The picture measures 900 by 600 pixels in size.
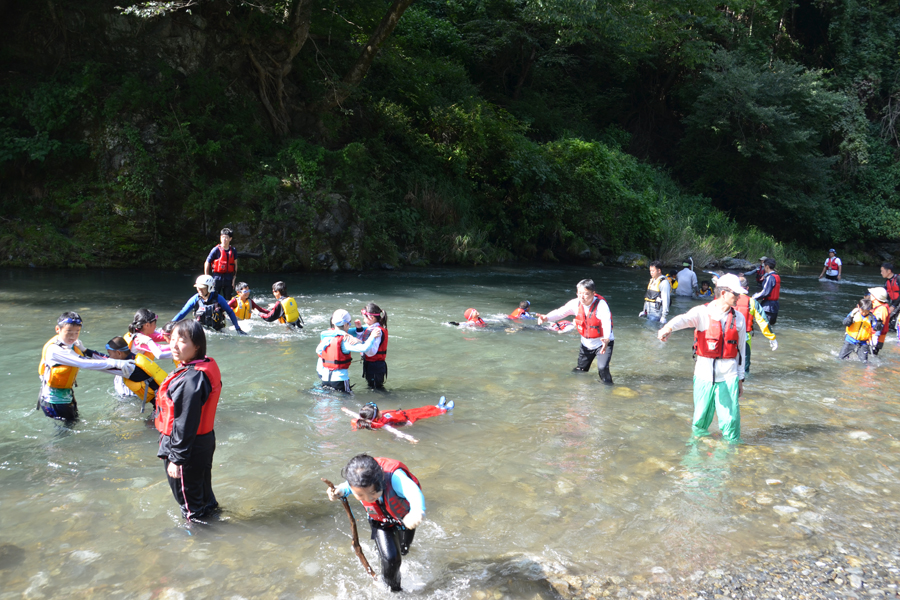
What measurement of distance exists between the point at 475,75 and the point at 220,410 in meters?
26.8

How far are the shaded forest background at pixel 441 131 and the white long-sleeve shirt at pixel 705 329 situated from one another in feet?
31.7

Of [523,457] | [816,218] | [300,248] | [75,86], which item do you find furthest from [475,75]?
[523,457]

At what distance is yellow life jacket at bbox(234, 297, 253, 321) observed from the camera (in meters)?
11.7

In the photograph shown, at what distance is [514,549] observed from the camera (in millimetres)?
4723

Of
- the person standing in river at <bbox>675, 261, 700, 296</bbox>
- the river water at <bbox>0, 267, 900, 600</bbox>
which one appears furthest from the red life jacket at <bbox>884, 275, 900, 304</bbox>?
the person standing in river at <bbox>675, 261, 700, 296</bbox>

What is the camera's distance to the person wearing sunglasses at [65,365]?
225 inches

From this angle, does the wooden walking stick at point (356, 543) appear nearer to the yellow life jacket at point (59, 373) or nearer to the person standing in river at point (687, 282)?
the yellow life jacket at point (59, 373)

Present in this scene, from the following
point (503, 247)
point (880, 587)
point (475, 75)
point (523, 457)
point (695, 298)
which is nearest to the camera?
point (880, 587)

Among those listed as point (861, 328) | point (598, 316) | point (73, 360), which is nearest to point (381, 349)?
point (598, 316)

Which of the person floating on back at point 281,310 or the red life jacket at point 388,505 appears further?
the person floating on back at point 281,310

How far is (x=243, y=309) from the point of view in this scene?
11.8 m

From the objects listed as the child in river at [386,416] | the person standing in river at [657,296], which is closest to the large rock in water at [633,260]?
the person standing in river at [657,296]

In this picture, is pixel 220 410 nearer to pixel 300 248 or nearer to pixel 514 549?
pixel 514 549

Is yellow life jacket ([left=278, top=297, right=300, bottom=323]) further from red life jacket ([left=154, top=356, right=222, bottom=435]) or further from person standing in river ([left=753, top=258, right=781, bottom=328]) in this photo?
person standing in river ([left=753, top=258, right=781, bottom=328])
